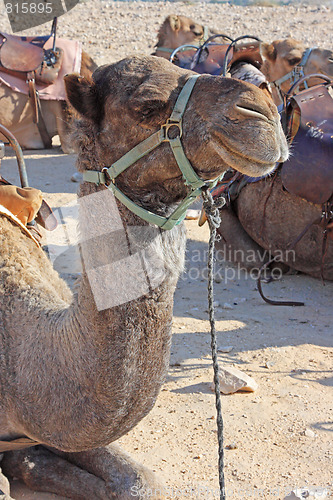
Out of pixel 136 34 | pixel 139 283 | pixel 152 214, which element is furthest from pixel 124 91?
pixel 136 34

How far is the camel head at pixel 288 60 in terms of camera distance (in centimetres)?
656

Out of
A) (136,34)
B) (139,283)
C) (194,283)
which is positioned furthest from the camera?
(136,34)

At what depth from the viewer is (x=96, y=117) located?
74.9 inches

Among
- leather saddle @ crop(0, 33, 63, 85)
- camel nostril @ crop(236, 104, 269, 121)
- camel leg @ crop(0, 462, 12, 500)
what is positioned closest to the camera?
camel nostril @ crop(236, 104, 269, 121)

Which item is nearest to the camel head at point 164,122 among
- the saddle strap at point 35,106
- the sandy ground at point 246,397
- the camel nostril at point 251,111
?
the camel nostril at point 251,111

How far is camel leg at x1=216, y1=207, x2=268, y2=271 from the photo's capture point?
17.4ft

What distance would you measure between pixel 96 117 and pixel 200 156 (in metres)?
0.40

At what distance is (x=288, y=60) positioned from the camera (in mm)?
6844

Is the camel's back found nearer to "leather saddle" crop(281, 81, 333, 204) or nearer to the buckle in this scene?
the buckle

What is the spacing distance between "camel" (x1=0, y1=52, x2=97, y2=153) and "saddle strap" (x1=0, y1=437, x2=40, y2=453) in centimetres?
581

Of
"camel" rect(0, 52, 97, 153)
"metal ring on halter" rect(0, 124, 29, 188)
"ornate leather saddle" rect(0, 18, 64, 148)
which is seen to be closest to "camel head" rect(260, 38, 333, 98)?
"camel" rect(0, 52, 97, 153)

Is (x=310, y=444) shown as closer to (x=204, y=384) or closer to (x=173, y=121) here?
(x=204, y=384)

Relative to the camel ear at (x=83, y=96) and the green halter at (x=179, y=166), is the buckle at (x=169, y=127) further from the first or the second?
the camel ear at (x=83, y=96)

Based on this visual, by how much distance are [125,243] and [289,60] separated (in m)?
5.67
